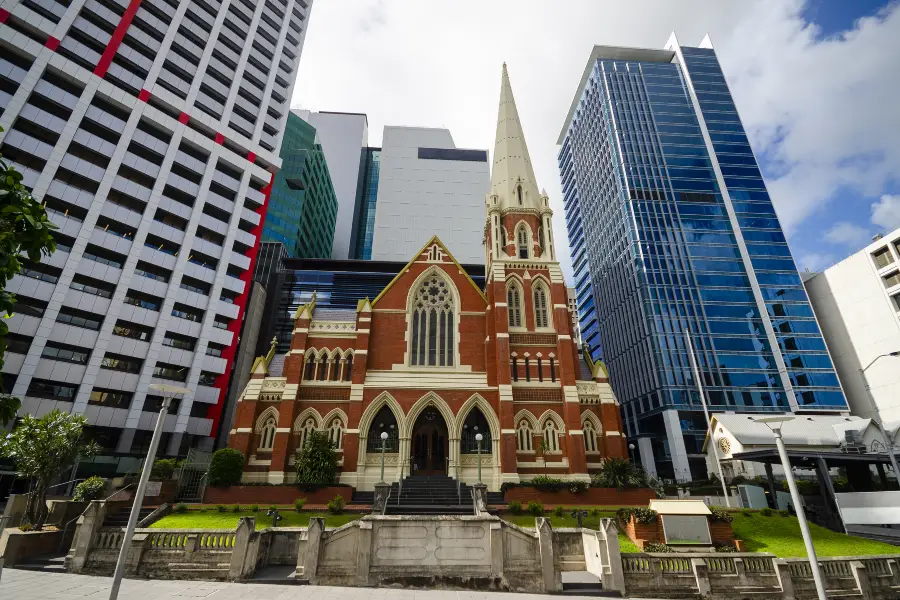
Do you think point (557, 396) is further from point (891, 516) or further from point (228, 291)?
point (228, 291)

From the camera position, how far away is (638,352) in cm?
5778

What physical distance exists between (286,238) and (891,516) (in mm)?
67736

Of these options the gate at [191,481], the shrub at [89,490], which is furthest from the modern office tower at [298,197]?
the shrub at [89,490]

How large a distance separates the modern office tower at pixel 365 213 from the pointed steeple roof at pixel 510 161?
57893 mm

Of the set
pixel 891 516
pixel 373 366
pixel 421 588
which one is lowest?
pixel 421 588

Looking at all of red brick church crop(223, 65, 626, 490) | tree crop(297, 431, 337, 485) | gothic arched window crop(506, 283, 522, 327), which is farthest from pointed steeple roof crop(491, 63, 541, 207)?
tree crop(297, 431, 337, 485)

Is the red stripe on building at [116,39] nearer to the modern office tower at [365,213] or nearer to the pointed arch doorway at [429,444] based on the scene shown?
the pointed arch doorway at [429,444]

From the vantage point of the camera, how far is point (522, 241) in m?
36.0

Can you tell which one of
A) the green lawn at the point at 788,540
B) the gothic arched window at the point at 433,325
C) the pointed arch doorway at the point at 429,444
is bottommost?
the green lawn at the point at 788,540

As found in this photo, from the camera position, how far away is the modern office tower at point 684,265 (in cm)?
5178

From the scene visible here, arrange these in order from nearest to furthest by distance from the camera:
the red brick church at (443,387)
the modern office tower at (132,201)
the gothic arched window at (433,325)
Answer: the red brick church at (443,387), the gothic arched window at (433,325), the modern office tower at (132,201)

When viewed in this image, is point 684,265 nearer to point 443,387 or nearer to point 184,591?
point 443,387

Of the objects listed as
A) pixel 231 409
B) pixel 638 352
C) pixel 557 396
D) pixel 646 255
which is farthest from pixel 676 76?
pixel 231 409

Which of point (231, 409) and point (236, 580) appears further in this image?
point (231, 409)
